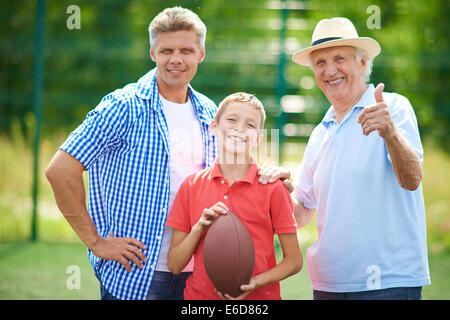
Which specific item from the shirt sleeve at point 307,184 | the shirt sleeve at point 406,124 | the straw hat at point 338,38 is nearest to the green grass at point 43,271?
the shirt sleeve at point 307,184

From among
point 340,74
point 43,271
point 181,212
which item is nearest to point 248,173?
point 181,212

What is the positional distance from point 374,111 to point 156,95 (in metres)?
1.08

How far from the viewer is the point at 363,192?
101 inches

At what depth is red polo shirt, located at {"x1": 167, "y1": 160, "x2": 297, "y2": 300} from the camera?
2.22 m

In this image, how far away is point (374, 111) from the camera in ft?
7.64

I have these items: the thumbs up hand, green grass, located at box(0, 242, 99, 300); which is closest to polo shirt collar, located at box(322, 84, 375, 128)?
the thumbs up hand

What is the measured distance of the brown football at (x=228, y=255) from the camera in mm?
2113

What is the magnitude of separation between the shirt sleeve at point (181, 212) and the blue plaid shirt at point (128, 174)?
0.13 m

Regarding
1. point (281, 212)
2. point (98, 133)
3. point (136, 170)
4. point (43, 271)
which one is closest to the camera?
point (281, 212)

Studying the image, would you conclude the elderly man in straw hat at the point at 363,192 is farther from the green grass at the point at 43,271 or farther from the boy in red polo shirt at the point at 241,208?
the green grass at the point at 43,271

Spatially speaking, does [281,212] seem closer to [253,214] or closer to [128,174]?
[253,214]

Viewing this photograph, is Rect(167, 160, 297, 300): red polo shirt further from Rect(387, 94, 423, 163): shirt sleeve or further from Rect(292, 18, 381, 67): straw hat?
Rect(292, 18, 381, 67): straw hat

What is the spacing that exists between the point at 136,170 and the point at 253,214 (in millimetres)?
638
